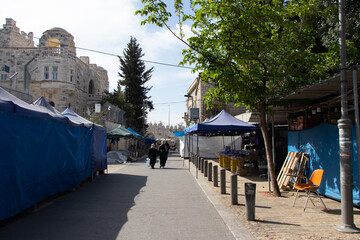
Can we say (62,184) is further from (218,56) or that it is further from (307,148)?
(307,148)

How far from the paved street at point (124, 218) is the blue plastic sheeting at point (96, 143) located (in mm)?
3273

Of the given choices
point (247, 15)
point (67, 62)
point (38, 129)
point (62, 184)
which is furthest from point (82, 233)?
point (67, 62)

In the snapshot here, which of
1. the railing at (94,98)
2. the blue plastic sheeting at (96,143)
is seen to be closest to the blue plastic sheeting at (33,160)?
the blue plastic sheeting at (96,143)

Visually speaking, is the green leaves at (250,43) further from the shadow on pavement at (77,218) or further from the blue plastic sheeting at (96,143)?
the blue plastic sheeting at (96,143)

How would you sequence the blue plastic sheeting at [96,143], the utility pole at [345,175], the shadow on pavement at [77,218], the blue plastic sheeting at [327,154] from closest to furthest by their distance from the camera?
the shadow on pavement at [77,218], the utility pole at [345,175], the blue plastic sheeting at [327,154], the blue plastic sheeting at [96,143]

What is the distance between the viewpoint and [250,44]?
8.83m

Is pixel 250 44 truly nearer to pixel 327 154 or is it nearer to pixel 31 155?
pixel 327 154

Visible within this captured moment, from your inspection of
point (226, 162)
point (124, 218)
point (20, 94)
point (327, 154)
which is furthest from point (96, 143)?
point (327, 154)

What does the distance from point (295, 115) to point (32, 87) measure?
31.0m

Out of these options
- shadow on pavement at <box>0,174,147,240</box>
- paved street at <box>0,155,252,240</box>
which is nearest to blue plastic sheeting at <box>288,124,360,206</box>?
paved street at <box>0,155,252,240</box>

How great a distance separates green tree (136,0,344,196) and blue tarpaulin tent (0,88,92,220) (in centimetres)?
392

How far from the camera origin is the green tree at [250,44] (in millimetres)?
8320

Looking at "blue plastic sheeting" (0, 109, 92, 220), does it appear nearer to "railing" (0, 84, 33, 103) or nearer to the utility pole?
"railing" (0, 84, 33, 103)

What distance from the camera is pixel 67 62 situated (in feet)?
110
